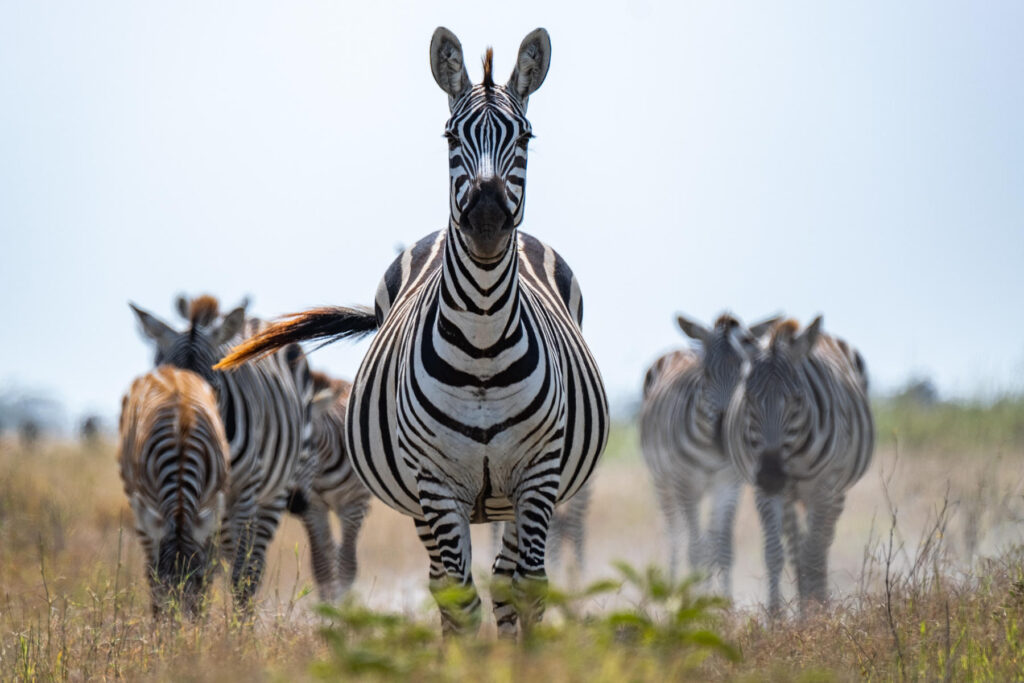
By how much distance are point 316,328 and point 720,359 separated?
281 inches

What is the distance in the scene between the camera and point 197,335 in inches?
356

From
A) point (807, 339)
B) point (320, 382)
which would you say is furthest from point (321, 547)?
point (807, 339)

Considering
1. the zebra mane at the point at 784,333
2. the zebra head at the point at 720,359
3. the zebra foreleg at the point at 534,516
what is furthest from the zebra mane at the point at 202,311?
the zebra head at the point at 720,359

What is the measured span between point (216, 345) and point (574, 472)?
183 inches

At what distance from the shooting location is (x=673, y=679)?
258 centimetres

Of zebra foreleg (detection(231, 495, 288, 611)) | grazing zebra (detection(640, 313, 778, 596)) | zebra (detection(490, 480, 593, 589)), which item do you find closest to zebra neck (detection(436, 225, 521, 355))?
zebra foreleg (detection(231, 495, 288, 611))

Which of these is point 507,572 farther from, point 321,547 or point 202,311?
point 321,547

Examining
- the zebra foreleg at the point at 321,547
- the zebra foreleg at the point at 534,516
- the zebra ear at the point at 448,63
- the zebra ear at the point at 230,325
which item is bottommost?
the zebra foreleg at the point at 321,547

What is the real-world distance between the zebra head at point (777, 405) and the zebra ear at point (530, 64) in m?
6.12

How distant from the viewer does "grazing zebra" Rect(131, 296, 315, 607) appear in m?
8.98

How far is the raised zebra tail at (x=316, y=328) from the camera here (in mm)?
7109

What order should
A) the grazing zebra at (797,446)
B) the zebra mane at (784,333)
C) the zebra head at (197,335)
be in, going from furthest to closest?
the zebra mane at (784,333) < the grazing zebra at (797,446) < the zebra head at (197,335)

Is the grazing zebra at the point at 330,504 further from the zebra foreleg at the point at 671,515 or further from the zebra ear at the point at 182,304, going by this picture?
the zebra foreleg at the point at 671,515

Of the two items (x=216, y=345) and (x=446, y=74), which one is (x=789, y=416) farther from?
(x=446, y=74)
